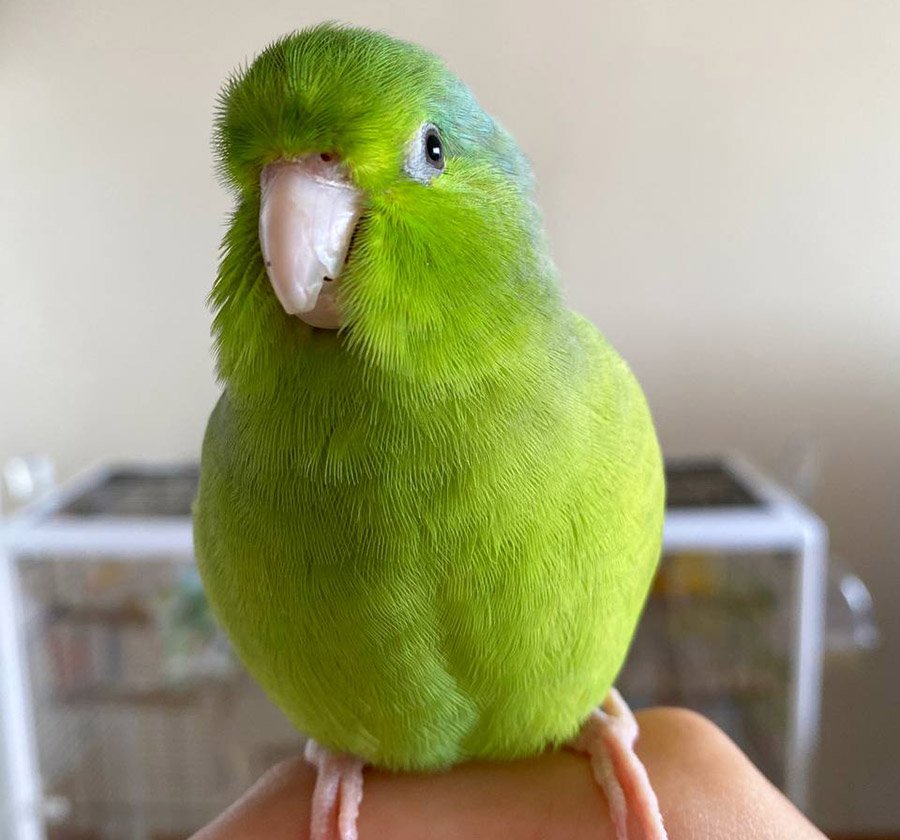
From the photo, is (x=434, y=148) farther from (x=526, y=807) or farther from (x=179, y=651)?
(x=179, y=651)

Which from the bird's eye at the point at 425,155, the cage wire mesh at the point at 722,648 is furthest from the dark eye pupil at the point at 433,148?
the cage wire mesh at the point at 722,648

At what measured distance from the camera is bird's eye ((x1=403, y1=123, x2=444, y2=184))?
488 millimetres

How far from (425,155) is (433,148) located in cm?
1

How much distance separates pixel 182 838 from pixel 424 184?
1915 millimetres

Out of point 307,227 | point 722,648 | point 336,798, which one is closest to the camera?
point 307,227

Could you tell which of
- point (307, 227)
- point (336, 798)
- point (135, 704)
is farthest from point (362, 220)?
point (135, 704)

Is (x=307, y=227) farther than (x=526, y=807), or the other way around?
(x=526, y=807)

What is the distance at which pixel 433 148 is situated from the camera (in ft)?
1.65

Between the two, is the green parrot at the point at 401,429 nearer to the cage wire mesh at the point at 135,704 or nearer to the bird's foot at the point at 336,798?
the bird's foot at the point at 336,798

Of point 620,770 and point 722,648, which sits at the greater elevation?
point 620,770

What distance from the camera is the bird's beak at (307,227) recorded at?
18.2 inches

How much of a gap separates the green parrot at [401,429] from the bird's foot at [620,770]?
5.6 inches

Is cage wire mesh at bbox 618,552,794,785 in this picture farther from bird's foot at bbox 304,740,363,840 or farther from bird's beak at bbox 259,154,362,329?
bird's beak at bbox 259,154,362,329

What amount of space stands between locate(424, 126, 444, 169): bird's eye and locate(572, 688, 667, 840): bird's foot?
498mm
